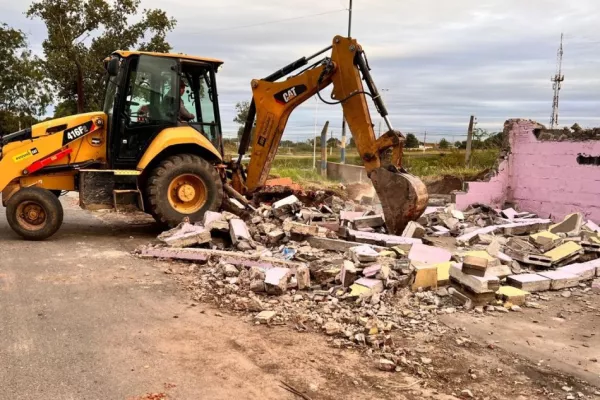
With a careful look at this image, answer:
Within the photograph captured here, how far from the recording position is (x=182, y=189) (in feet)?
27.9

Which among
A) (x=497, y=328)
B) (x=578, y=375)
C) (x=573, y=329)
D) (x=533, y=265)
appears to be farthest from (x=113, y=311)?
(x=533, y=265)

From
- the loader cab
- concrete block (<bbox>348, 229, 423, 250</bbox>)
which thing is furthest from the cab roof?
concrete block (<bbox>348, 229, 423, 250</bbox>)

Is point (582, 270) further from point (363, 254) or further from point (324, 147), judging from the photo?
point (324, 147)

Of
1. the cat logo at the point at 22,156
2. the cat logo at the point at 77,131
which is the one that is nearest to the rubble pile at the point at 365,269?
the cat logo at the point at 77,131

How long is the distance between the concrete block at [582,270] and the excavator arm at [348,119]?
2.04 meters

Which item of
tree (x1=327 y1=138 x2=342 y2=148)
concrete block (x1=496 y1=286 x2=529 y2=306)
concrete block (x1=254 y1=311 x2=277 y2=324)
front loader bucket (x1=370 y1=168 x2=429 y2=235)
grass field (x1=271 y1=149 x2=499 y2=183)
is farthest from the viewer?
tree (x1=327 y1=138 x2=342 y2=148)

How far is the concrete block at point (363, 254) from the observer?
5.96 meters

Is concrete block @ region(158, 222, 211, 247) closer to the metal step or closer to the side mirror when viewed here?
the metal step

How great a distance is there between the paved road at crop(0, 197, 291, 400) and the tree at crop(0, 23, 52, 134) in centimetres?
1499

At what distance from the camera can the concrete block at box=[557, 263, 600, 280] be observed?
6469 mm

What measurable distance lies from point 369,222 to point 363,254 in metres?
2.20

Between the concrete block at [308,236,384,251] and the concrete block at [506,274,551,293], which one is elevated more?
the concrete block at [308,236,384,251]

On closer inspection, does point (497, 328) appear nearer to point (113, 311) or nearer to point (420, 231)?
point (420, 231)

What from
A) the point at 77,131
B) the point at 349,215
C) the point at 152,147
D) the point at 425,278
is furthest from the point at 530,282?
the point at 77,131
